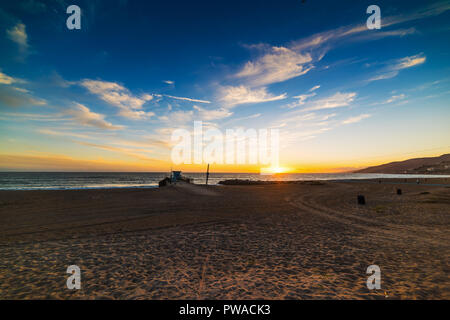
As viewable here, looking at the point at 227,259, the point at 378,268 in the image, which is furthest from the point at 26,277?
the point at 378,268

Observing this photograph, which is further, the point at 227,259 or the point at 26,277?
the point at 227,259

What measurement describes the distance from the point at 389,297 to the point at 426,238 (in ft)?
21.9
